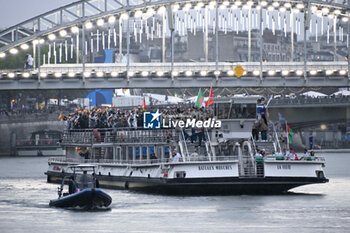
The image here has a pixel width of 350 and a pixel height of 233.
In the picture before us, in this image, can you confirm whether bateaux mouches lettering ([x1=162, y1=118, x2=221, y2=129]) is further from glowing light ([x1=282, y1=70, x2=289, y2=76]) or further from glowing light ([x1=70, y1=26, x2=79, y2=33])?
glowing light ([x1=70, y1=26, x2=79, y2=33])

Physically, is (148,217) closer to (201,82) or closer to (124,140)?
(124,140)

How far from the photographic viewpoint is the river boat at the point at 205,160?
170ft

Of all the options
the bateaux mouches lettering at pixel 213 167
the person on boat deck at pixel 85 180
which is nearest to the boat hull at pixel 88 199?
the person on boat deck at pixel 85 180

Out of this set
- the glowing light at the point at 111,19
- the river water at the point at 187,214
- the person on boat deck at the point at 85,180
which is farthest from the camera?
the glowing light at the point at 111,19

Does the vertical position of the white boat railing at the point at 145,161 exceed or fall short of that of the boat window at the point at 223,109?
it falls short

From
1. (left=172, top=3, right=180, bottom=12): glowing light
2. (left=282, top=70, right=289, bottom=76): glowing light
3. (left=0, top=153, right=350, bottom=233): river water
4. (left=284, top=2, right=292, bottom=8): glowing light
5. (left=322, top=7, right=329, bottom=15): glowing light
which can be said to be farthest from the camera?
(left=322, top=7, right=329, bottom=15): glowing light

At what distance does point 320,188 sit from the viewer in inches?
2434

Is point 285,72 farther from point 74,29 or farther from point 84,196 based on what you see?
point 84,196

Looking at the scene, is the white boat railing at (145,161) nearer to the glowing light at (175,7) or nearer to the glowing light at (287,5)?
the glowing light at (175,7)


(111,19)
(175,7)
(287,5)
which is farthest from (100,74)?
(287,5)

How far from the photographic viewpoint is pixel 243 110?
5622 cm

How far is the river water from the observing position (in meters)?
42.1

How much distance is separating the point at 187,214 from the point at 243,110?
38.6 ft

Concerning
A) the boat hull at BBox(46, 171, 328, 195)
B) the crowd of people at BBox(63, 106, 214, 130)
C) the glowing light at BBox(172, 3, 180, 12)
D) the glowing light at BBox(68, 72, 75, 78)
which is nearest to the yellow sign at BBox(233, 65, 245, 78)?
Answer: the glowing light at BBox(172, 3, 180, 12)
